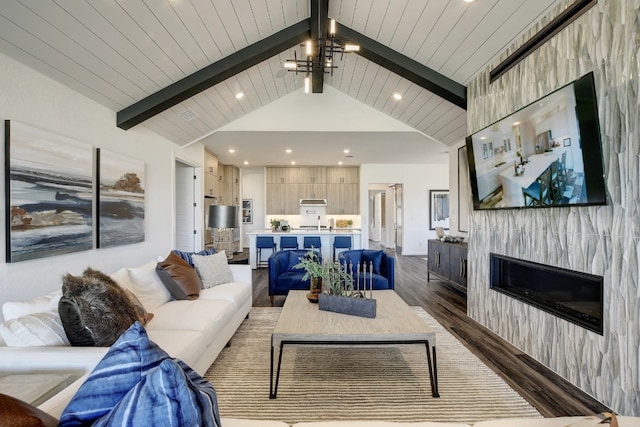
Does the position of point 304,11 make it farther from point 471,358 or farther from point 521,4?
point 471,358

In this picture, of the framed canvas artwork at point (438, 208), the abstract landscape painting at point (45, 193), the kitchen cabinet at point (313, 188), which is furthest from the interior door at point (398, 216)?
the abstract landscape painting at point (45, 193)

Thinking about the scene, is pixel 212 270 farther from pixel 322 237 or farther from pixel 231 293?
pixel 322 237

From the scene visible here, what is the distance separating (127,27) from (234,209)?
2.94m

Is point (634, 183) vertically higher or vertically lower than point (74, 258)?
higher

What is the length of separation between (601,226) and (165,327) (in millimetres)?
3070

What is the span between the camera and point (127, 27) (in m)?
2.57

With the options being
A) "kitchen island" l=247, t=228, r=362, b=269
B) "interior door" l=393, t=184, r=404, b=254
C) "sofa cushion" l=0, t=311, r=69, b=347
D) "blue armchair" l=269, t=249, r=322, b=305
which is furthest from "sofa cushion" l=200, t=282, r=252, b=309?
"interior door" l=393, t=184, r=404, b=254

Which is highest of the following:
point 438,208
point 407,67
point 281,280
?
point 407,67

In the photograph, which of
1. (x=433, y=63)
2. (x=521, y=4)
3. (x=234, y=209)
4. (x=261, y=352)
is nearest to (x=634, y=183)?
A: (x=521, y=4)

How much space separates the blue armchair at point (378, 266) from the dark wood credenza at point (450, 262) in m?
1.12

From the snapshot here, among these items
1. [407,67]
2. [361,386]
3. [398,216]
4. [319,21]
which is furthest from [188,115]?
[398,216]

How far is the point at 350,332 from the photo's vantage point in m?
2.16

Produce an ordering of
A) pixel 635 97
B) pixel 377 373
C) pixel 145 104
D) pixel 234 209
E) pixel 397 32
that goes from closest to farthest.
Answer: pixel 635 97, pixel 377 373, pixel 397 32, pixel 145 104, pixel 234 209

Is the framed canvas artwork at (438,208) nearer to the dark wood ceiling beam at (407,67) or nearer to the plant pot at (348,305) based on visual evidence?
the dark wood ceiling beam at (407,67)
